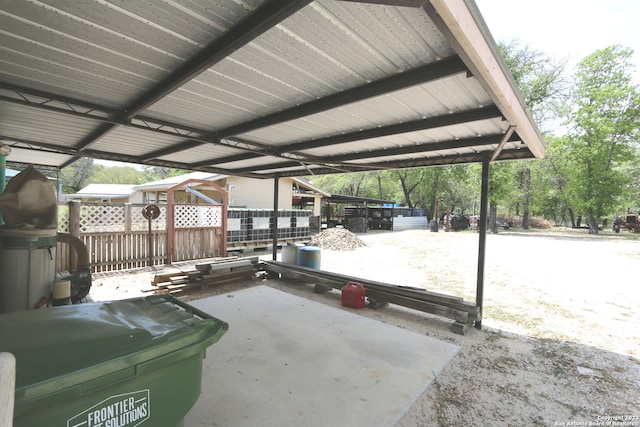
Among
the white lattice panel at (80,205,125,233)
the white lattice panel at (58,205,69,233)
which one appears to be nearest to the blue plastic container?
the white lattice panel at (80,205,125,233)

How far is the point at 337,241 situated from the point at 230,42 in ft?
38.0

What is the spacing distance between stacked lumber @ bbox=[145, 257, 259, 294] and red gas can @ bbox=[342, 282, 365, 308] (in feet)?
8.64

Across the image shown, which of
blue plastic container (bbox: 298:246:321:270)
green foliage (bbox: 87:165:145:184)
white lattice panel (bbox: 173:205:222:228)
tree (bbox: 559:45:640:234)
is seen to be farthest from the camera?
green foliage (bbox: 87:165:145:184)

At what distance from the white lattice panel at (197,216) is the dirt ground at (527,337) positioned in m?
1.78

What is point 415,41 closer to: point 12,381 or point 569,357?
point 12,381

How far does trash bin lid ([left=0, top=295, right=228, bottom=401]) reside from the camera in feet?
3.38

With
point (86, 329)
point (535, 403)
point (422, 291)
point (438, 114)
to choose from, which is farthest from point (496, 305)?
point (86, 329)

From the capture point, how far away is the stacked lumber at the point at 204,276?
221 inches

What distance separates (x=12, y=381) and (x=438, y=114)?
12.6ft

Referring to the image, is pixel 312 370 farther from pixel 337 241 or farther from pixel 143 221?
pixel 337 241

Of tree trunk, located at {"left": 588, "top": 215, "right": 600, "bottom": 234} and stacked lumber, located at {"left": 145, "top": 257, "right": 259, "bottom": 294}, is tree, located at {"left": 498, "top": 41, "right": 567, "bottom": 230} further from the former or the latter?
stacked lumber, located at {"left": 145, "top": 257, "right": 259, "bottom": 294}

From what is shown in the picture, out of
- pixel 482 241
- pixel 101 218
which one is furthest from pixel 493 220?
pixel 101 218

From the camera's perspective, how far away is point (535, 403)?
2682 mm

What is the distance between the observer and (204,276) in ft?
19.6
